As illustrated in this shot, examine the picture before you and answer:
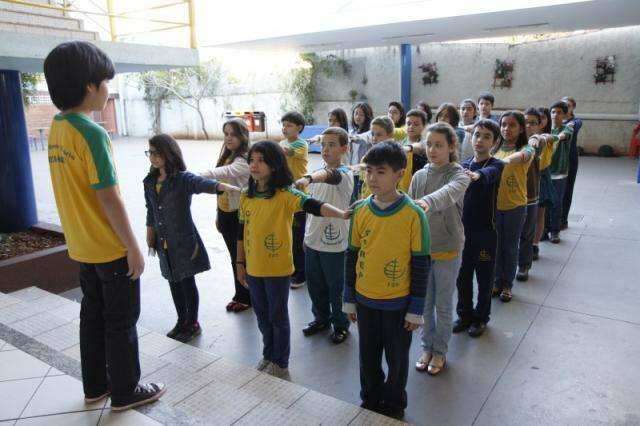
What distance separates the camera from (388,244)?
2184mm

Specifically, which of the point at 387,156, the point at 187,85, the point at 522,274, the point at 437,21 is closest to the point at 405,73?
the point at 437,21

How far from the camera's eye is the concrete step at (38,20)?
5086mm

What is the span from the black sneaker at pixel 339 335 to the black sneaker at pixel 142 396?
129 centimetres

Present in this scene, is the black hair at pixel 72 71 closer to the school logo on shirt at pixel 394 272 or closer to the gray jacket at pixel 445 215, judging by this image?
the school logo on shirt at pixel 394 272

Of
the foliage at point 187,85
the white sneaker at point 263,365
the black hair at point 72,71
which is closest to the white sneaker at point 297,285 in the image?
the white sneaker at point 263,365

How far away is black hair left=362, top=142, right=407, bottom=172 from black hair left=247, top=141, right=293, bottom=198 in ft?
2.02

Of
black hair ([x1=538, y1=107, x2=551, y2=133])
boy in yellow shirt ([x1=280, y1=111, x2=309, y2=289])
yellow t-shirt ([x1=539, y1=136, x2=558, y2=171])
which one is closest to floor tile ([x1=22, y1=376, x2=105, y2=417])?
boy in yellow shirt ([x1=280, y1=111, x2=309, y2=289])

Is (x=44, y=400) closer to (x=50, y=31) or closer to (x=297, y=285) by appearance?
(x=297, y=285)

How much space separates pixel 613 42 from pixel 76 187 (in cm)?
1352

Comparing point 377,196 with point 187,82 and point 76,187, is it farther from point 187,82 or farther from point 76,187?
point 187,82

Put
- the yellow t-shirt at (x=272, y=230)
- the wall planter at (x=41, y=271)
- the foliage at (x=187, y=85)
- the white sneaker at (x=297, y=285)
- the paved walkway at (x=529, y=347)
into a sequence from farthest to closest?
the foliage at (x=187, y=85) → the white sneaker at (x=297, y=285) → the wall planter at (x=41, y=271) → the yellow t-shirt at (x=272, y=230) → the paved walkway at (x=529, y=347)

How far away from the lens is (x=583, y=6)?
8305 mm

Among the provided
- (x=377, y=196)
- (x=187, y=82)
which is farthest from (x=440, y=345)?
(x=187, y=82)

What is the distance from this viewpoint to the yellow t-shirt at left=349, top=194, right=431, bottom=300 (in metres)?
2.17
